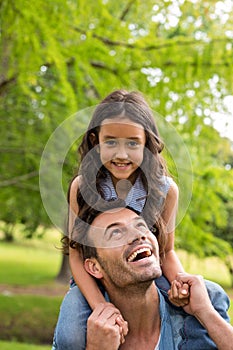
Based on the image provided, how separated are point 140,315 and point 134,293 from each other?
0.10 m

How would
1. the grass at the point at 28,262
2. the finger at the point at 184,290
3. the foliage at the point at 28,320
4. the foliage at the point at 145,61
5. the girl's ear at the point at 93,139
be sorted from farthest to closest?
the grass at the point at 28,262 → the foliage at the point at 28,320 → the foliage at the point at 145,61 → the girl's ear at the point at 93,139 → the finger at the point at 184,290

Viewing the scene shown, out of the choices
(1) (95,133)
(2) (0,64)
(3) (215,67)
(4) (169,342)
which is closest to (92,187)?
(1) (95,133)

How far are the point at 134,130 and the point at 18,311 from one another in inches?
398

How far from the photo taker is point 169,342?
2281 millimetres

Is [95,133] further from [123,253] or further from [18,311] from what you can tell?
[18,311]

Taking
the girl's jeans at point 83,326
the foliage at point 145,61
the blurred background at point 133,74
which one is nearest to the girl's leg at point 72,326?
the girl's jeans at point 83,326

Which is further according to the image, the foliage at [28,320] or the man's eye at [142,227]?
the foliage at [28,320]

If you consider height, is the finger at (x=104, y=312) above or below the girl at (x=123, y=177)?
below

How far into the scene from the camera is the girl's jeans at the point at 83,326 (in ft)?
7.20

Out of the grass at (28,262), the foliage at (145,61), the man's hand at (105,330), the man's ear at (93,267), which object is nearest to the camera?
the man's hand at (105,330)

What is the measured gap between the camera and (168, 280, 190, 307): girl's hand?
2.26 m

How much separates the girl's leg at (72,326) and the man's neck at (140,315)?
14cm

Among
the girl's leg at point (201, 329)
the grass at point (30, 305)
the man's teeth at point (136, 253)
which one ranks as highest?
the man's teeth at point (136, 253)

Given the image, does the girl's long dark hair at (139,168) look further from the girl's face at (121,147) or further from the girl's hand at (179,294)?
the girl's hand at (179,294)
